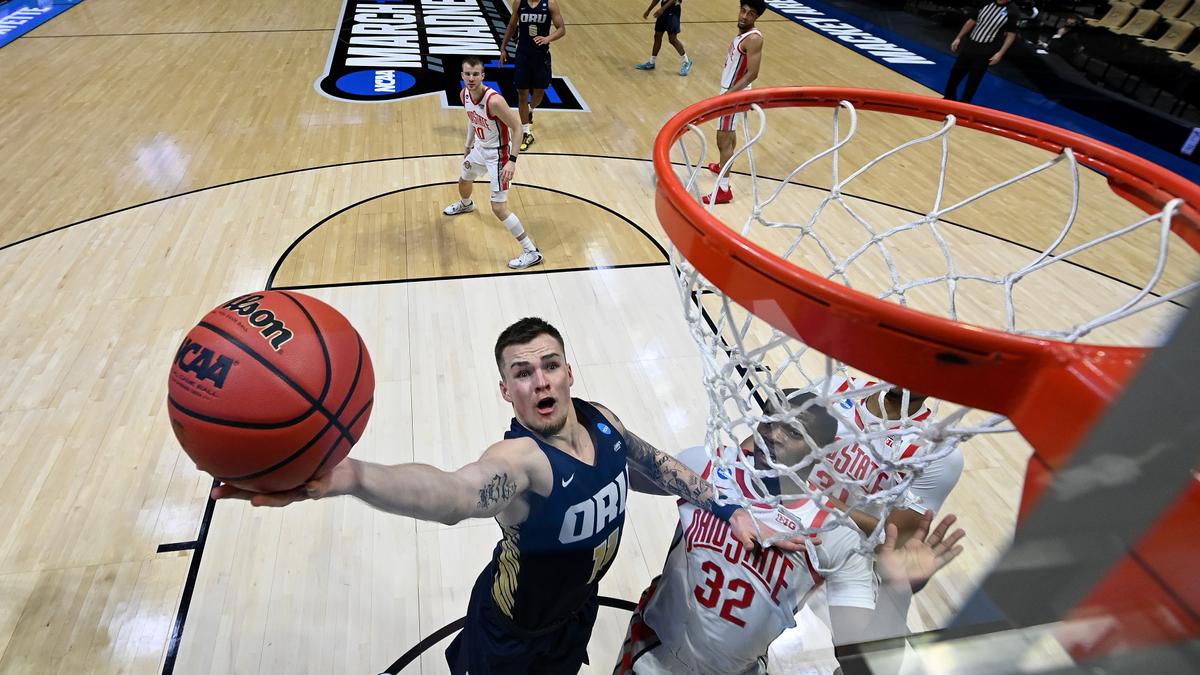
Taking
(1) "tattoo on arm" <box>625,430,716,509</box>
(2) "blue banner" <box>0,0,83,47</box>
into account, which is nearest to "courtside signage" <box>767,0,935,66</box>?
(1) "tattoo on arm" <box>625,430,716,509</box>

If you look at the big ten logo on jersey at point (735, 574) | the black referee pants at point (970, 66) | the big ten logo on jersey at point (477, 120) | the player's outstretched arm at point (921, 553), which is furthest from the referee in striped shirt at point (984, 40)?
the big ten logo on jersey at point (735, 574)

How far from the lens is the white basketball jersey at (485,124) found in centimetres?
441

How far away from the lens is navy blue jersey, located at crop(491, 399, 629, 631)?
176 cm

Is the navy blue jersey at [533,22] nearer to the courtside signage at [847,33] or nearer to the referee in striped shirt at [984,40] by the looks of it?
the referee in striped shirt at [984,40]

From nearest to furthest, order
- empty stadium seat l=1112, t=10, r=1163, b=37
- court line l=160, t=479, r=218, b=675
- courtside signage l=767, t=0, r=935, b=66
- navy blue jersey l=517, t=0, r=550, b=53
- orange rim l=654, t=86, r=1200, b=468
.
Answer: orange rim l=654, t=86, r=1200, b=468 → court line l=160, t=479, r=218, b=675 → navy blue jersey l=517, t=0, r=550, b=53 → empty stadium seat l=1112, t=10, r=1163, b=37 → courtside signage l=767, t=0, r=935, b=66

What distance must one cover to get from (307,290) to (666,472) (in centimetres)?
309

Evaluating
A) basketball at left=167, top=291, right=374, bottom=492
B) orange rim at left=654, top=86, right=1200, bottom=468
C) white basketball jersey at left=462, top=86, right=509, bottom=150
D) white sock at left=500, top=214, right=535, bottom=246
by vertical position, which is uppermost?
orange rim at left=654, top=86, right=1200, bottom=468

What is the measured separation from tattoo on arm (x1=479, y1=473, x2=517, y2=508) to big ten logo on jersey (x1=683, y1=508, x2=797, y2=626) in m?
0.54

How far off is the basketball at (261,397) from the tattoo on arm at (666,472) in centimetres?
79

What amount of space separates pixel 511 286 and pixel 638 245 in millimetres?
1025

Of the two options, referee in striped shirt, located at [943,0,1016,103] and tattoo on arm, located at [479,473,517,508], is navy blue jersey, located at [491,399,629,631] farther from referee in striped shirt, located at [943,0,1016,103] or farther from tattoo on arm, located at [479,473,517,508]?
referee in striped shirt, located at [943,0,1016,103]

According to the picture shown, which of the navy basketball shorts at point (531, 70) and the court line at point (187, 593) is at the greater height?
the navy basketball shorts at point (531, 70)

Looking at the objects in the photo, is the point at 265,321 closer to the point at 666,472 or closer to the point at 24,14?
the point at 666,472

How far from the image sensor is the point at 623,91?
789 cm
